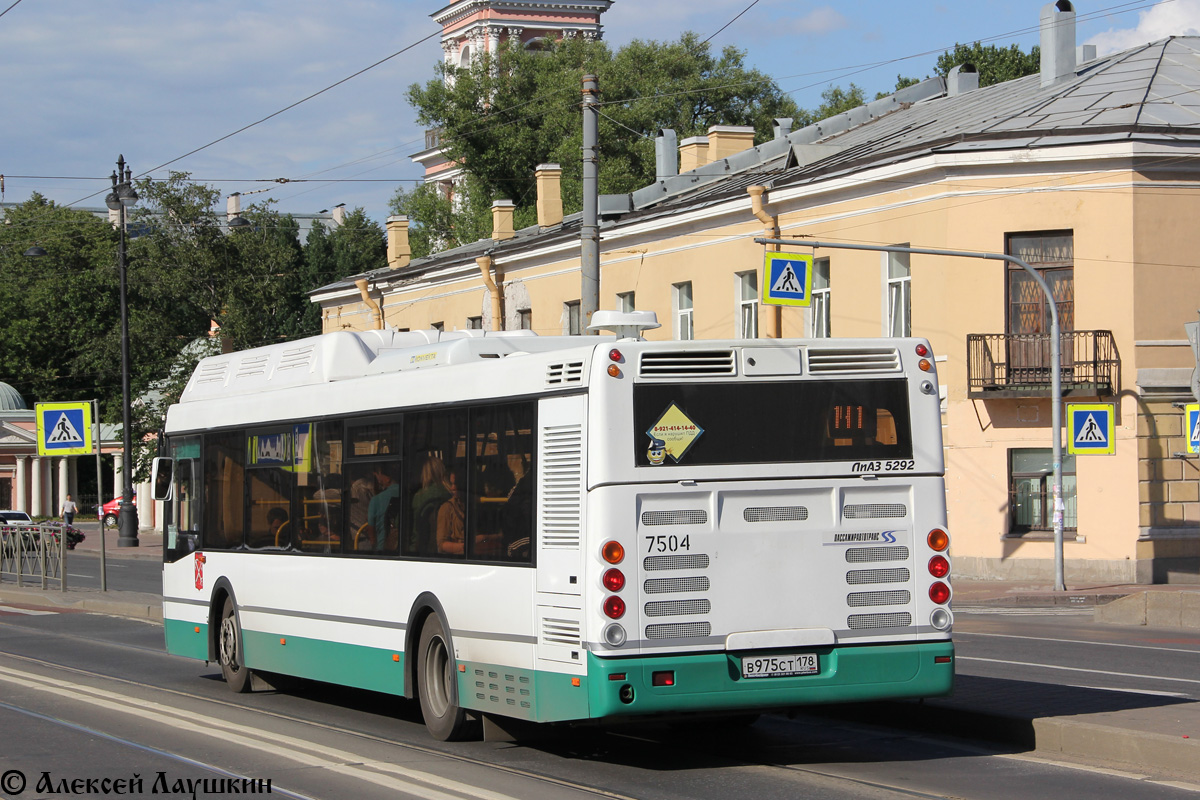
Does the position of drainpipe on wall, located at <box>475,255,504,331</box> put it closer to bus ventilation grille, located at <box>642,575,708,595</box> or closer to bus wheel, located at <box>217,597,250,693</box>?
bus wheel, located at <box>217,597,250,693</box>

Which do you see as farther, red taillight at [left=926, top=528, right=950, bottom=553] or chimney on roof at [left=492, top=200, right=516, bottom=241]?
chimney on roof at [left=492, top=200, right=516, bottom=241]

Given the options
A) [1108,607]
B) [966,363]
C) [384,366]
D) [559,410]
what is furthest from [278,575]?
[966,363]

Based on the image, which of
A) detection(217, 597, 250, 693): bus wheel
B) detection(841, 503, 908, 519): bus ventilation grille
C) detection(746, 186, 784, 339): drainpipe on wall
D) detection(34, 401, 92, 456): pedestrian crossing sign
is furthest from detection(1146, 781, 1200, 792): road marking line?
detection(746, 186, 784, 339): drainpipe on wall

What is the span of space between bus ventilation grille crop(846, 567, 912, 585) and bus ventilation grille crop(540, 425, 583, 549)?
65.1 inches

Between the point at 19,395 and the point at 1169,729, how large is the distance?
88.6m

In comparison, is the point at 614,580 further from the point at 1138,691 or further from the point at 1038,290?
the point at 1038,290

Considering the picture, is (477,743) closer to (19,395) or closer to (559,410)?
(559,410)

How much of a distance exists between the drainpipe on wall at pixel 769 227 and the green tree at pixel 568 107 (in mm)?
27946

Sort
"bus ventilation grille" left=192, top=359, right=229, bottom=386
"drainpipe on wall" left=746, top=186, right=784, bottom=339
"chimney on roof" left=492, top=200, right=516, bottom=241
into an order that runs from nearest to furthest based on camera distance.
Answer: "bus ventilation grille" left=192, top=359, right=229, bottom=386, "drainpipe on wall" left=746, top=186, right=784, bottom=339, "chimney on roof" left=492, top=200, right=516, bottom=241

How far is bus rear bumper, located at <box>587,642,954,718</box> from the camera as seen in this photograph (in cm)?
830

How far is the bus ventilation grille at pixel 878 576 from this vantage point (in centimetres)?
888

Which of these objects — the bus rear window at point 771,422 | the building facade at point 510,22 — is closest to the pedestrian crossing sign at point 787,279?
the bus rear window at point 771,422

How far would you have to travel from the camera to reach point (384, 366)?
1148 centimetres

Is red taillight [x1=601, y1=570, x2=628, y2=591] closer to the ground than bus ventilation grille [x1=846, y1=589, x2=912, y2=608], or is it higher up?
higher up
